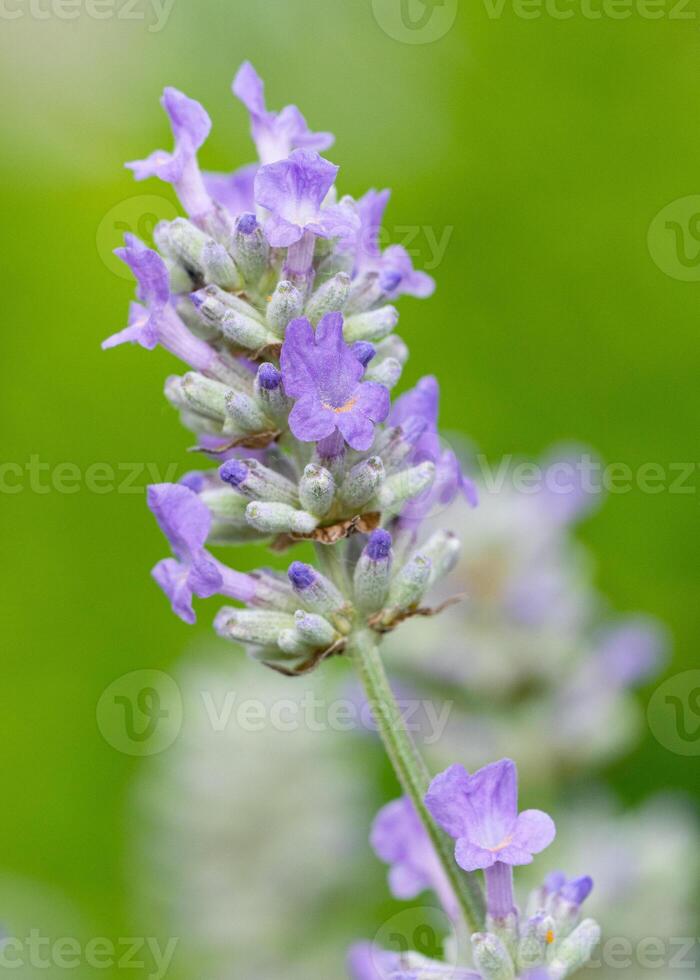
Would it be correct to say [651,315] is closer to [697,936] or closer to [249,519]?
[697,936]

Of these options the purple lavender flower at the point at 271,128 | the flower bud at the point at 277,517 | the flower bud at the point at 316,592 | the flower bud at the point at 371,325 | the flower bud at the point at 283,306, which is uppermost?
the purple lavender flower at the point at 271,128

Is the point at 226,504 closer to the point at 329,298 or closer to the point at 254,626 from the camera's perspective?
the point at 254,626

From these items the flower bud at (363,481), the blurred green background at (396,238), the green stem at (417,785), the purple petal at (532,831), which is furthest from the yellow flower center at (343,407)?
the blurred green background at (396,238)

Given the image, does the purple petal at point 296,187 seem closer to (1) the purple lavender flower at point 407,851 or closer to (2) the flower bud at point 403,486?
(2) the flower bud at point 403,486

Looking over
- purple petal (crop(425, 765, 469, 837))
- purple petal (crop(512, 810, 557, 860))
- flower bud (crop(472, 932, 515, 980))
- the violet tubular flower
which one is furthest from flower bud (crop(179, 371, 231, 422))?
flower bud (crop(472, 932, 515, 980))

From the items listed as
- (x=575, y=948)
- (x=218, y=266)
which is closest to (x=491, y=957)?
(x=575, y=948)

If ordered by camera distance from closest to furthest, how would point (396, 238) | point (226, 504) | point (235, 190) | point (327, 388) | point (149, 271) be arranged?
point (327, 388) < point (149, 271) < point (226, 504) < point (235, 190) < point (396, 238)

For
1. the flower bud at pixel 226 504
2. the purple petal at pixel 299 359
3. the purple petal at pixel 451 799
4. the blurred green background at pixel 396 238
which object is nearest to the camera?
the purple petal at pixel 451 799
